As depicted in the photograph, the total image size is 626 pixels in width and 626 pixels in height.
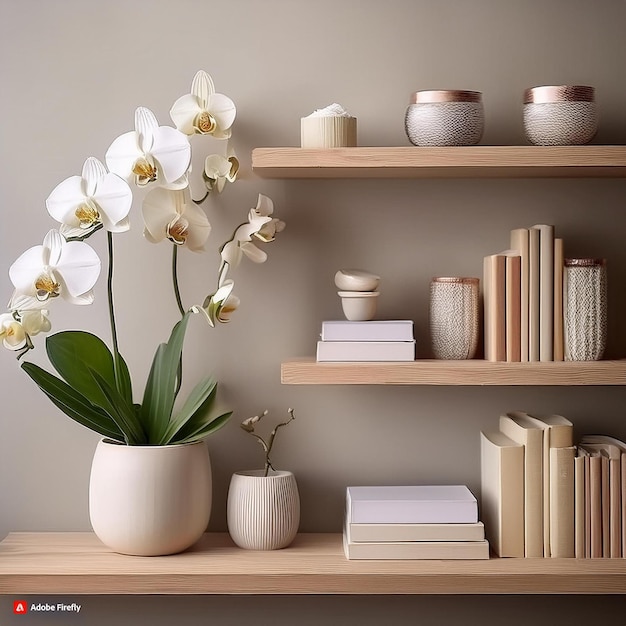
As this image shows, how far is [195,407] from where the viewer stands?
164cm

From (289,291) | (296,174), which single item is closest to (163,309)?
(289,291)

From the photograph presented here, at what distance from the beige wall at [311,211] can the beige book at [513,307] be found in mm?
153

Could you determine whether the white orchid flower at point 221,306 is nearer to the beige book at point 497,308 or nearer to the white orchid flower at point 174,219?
the white orchid flower at point 174,219

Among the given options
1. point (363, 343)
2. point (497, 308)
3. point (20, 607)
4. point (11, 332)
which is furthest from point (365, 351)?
point (20, 607)

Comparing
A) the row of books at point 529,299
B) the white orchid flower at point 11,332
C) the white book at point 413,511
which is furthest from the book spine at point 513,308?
the white orchid flower at point 11,332

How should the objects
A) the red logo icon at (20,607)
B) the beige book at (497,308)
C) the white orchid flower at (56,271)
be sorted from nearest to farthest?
the white orchid flower at (56,271) → the beige book at (497,308) → the red logo icon at (20,607)

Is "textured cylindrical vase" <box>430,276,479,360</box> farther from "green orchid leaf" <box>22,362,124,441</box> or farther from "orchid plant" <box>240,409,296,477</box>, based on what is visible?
"green orchid leaf" <box>22,362,124,441</box>

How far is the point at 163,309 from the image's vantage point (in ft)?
5.80

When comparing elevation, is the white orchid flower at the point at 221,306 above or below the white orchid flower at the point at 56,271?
below

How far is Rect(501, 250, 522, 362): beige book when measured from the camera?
5.28 ft

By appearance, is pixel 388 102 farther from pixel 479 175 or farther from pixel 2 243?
pixel 2 243

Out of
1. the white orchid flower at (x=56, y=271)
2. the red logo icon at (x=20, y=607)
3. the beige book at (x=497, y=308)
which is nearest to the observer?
the white orchid flower at (x=56, y=271)

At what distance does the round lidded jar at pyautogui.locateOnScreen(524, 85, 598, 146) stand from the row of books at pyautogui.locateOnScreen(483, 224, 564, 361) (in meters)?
0.16

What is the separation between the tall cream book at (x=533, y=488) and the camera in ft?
5.17
